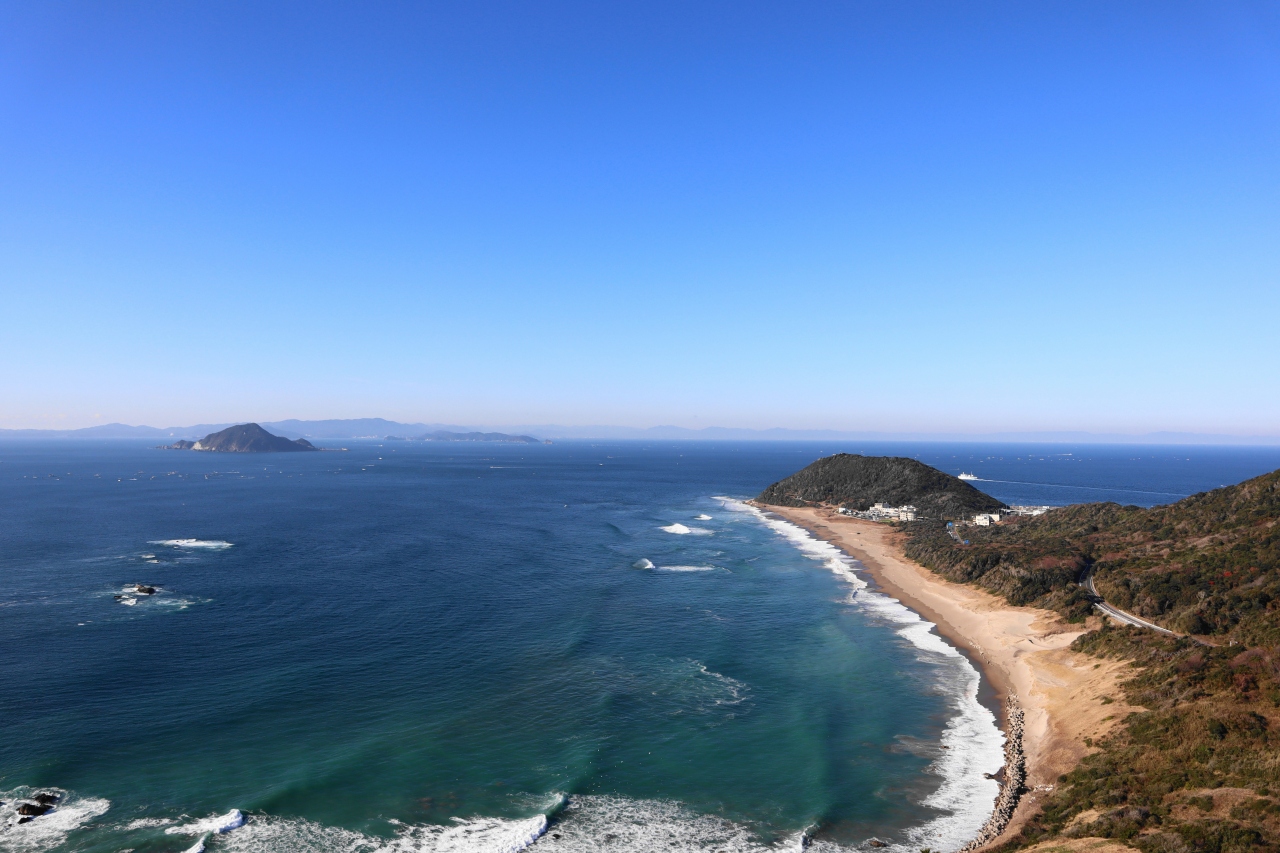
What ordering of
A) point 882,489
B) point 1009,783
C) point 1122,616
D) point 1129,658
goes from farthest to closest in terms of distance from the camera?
point 882,489 → point 1122,616 → point 1129,658 → point 1009,783

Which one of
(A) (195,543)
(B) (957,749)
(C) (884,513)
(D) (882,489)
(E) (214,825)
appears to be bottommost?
(B) (957,749)

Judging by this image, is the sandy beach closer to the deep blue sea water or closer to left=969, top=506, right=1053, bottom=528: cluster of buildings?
the deep blue sea water

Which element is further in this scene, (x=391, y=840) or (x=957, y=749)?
(x=957, y=749)

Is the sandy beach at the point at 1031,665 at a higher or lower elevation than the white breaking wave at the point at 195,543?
lower

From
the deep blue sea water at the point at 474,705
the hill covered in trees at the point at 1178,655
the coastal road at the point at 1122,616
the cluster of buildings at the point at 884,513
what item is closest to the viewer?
the hill covered in trees at the point at 1178,655

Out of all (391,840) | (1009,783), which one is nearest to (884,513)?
(1009,783)

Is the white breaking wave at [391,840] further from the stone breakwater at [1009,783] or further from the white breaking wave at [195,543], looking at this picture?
the white breaking wave at [195,543]

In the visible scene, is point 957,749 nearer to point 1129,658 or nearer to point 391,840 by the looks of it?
point 1129,658

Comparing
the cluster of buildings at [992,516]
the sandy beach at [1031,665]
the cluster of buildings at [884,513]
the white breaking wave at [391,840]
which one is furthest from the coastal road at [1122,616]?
the cluster of buildings at [884,513]

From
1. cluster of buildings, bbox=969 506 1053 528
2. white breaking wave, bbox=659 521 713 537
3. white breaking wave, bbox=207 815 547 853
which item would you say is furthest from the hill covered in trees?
white breaking wave, bbox=659 521 713 537
